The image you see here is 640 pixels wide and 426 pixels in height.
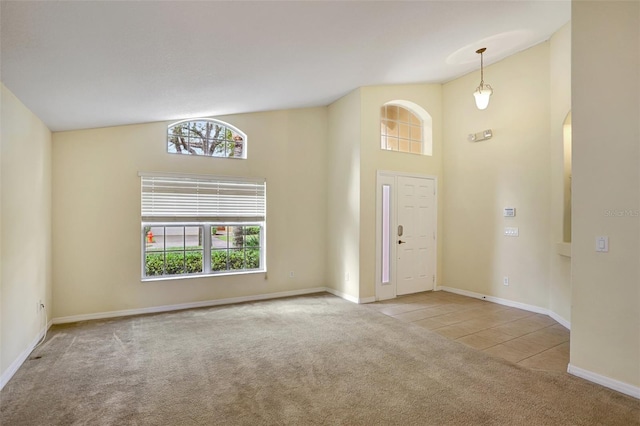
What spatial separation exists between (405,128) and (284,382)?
14.8 ft

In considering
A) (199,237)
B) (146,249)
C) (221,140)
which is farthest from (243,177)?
(146,249)

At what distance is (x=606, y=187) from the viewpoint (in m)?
2.61

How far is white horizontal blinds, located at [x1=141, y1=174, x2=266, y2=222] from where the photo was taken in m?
4.61

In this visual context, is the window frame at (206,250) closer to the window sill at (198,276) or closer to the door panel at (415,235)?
the window sill at (198,276)

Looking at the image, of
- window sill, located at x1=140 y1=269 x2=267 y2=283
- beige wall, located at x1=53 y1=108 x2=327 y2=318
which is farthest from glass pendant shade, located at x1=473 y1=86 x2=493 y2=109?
window sill, located at x1=140 y1=269 x2=267 y2=283

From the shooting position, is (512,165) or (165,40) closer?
(165,40)

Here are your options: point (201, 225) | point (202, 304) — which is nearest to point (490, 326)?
point (202, 304)

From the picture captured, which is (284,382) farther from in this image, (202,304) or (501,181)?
(501,181)

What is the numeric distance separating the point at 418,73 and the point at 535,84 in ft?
5.17

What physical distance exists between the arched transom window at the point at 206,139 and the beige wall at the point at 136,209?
10cm

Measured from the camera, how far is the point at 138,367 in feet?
9.62

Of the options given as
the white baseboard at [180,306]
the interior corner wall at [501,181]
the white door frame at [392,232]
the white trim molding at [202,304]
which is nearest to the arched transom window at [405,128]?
the interior corner wall at [501,181]

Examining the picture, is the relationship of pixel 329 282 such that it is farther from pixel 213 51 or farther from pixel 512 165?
pixel 213 51

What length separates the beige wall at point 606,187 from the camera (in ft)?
8.11
